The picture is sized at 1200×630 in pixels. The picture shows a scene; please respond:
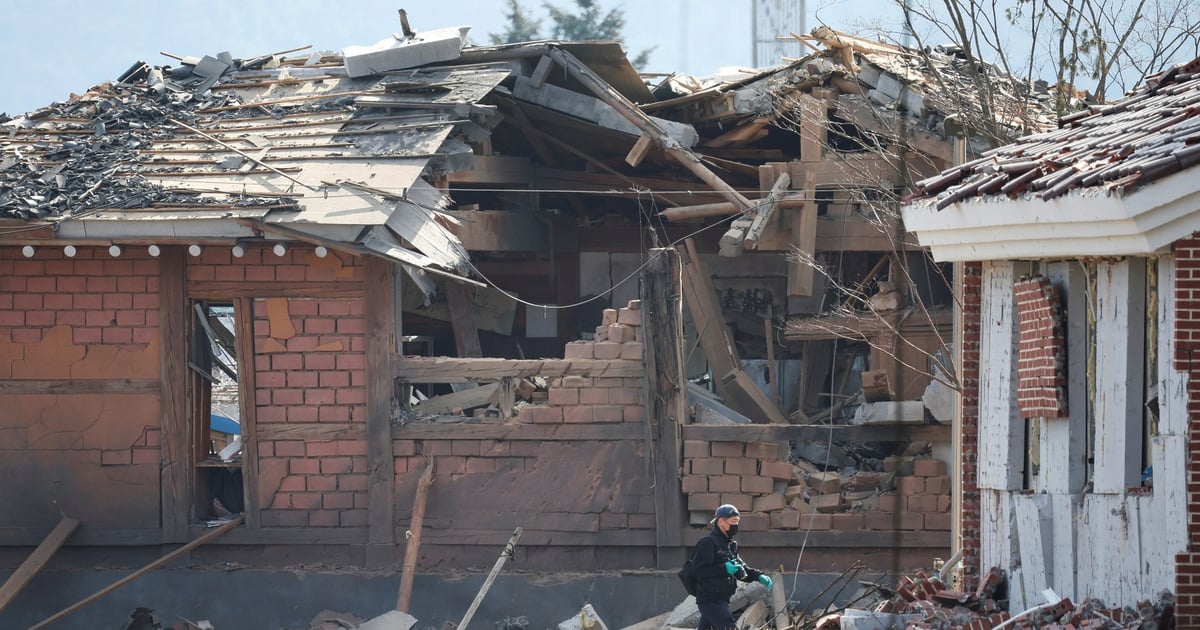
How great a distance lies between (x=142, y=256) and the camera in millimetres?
13500

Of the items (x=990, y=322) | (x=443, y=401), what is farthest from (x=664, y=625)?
(x=990, y=322)

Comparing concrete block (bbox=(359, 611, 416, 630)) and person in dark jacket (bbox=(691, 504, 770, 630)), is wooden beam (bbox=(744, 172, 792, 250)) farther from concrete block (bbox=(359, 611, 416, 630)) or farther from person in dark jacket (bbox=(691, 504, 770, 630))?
concrete block (bbox=(359, 611, 416, 630))

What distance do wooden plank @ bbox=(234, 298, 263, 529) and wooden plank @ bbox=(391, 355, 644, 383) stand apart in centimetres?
132

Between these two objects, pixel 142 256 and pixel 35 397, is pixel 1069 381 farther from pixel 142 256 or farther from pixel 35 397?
pixel 35 397

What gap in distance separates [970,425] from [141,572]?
7.29 metres

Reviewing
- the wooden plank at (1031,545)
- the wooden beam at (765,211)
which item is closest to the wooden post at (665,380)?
the wooden beam at (765,211)

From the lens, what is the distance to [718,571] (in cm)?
1067

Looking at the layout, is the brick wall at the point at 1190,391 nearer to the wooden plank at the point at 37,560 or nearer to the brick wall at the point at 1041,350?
the brick wall at the point at 1041,350

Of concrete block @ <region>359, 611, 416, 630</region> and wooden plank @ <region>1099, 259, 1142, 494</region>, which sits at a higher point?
wooden plank @ <region>1099, 259, 1142, 494</region>

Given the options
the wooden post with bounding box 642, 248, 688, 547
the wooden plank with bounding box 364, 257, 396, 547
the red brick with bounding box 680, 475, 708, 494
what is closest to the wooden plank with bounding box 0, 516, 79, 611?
the wooden plank with bounding box 364, 257, 396, 547

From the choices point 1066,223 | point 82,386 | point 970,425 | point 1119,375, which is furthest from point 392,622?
point 1066,223

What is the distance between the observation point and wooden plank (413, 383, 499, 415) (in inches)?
539

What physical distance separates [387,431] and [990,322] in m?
5.78

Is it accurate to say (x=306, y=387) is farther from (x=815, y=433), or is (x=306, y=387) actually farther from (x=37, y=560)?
(x=815, y=433)
